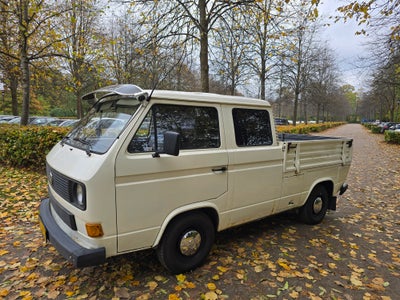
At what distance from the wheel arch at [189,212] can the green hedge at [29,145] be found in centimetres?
571

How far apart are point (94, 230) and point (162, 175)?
0.83 meters

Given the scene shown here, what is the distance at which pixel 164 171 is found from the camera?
108 inches

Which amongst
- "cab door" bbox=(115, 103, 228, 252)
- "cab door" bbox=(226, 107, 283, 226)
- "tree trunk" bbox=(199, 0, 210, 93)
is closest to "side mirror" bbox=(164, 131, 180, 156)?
"cab door" bbox=(115, 103, 228, 252)

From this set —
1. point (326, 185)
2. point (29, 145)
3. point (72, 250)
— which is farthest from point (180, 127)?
point (29, 145)

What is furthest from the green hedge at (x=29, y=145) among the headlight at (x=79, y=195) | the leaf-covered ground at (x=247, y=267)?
the headlight at (x=79, y=195)

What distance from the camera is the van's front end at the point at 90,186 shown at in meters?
2.39

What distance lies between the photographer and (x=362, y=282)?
3.12 m

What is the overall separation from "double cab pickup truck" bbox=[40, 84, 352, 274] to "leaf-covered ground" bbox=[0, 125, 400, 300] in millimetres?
384

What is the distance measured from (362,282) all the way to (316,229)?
150cm

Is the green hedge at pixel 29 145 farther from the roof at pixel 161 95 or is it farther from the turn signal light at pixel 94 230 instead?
the turn signal light at pixel 94 230

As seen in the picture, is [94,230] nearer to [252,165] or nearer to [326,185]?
[252,165]

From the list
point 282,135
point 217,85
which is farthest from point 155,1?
point 217,85

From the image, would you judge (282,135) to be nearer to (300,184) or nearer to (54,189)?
(300,184)

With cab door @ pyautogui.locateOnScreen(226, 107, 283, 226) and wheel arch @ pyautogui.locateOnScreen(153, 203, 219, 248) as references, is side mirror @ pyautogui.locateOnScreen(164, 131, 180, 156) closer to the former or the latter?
wheel arch @ pyautogui.locateOnScreen(153, 203, 219, 248)
